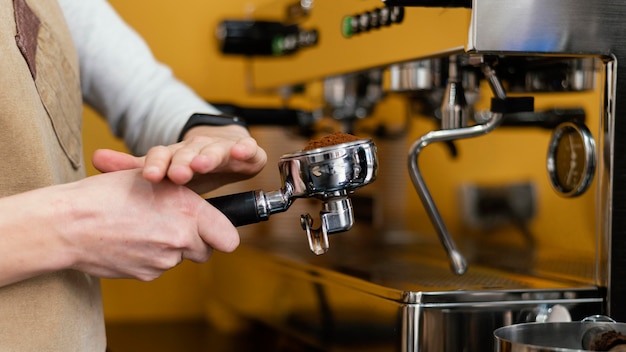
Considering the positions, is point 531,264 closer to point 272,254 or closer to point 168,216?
point 272,254

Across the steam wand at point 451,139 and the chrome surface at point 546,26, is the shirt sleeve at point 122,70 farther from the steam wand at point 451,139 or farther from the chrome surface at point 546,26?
the chrome surface at point 546,26

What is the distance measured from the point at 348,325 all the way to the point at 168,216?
13.1 inches

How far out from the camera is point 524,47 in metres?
0.78

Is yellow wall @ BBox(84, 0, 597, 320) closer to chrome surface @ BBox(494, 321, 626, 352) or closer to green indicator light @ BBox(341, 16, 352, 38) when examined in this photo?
green indicator light @ BBox(341, 16, 352, 38)

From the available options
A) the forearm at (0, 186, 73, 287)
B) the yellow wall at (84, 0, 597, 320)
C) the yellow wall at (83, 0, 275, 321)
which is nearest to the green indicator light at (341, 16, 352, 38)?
the forearm at (0, 186, 73, 287)

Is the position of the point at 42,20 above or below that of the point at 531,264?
above

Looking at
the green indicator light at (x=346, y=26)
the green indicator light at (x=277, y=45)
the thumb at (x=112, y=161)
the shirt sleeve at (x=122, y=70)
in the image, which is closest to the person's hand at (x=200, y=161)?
the thumb at (x=112, y=161)

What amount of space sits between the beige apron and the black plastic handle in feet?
0.51

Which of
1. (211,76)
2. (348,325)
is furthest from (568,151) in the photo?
(211,76)

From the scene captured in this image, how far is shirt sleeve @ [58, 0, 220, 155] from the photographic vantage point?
99 centimetres

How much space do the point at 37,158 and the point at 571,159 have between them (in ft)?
1.80

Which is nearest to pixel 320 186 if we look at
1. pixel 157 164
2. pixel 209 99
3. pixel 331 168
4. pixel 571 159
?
pixel 331 168

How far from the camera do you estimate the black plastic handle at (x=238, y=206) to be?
698 mm

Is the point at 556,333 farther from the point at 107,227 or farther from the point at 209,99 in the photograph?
the point at 209,99
